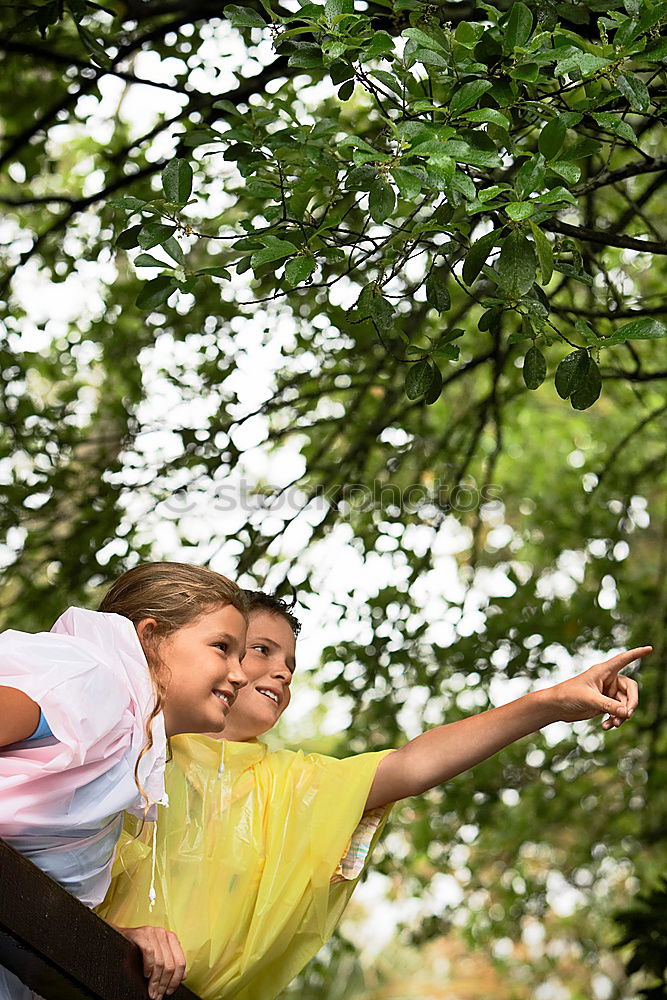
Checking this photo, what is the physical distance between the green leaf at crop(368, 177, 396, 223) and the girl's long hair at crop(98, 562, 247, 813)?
76 cm

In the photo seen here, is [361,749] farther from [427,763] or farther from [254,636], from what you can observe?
[427,763]

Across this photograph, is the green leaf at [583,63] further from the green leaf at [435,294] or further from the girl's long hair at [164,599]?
the girl's long hair at [164,599]

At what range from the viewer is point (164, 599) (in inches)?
80.9

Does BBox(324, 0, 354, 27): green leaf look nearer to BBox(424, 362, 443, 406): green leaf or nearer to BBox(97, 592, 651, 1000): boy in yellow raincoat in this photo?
BBox(424, 362, 443, 406): green leaf

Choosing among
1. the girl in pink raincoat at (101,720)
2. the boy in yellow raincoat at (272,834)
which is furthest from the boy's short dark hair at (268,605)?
the girl in pink raincoat at (101,720)

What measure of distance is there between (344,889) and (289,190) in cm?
135

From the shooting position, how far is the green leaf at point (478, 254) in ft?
5.89

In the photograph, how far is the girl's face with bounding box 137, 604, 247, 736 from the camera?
1.95 m

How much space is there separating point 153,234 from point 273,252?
0.81 ft

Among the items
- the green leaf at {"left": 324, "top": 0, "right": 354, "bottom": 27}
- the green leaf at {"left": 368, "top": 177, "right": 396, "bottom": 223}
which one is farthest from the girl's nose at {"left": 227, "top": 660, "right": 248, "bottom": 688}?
the green leaf at {"left": 324, "top": 0, "right": 354, "bottom": 27}

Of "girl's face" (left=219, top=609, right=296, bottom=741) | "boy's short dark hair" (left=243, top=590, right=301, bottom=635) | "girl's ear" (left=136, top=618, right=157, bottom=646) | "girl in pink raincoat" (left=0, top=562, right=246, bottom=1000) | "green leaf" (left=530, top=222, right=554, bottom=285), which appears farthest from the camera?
"boy's short dark hair" (left=243, top=590, right=301, bottom=635)

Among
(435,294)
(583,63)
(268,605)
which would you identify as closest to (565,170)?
(583,63)

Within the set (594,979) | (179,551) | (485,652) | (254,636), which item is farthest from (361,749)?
(594,979)

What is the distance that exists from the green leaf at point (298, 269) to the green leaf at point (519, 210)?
16.1 inches
